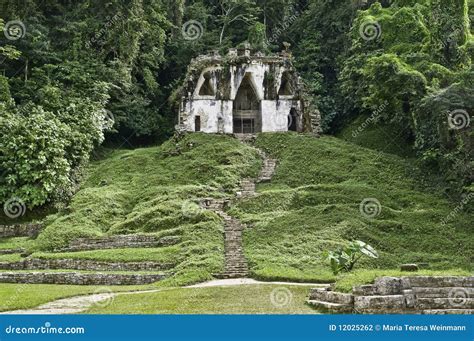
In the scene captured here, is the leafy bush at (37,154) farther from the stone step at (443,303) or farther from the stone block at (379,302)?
the stone step at (443,303)

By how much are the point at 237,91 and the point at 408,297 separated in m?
34.9

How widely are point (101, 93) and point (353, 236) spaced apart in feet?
81.4

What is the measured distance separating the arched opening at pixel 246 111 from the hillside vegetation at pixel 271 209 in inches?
229

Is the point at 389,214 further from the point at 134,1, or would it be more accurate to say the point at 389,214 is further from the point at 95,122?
the point at 134,1

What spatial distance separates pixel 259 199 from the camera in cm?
3123

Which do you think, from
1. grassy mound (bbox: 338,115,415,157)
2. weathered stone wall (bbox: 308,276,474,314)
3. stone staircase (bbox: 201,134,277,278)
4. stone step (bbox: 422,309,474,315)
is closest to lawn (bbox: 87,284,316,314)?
weathered stone wall (bbox: 308,276,474,314)

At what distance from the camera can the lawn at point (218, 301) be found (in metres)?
14.9

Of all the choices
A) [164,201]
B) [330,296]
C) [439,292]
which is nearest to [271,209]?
[164,201]

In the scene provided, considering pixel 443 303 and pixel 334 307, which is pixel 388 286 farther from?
pixel 334 307

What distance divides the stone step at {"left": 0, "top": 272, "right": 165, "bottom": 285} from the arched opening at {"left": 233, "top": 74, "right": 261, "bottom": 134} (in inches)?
1078

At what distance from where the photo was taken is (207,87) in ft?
158

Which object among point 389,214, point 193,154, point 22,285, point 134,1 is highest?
point 134,1

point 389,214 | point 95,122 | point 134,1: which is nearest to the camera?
point 389,214

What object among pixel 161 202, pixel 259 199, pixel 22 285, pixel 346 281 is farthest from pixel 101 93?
pixel 346 281
